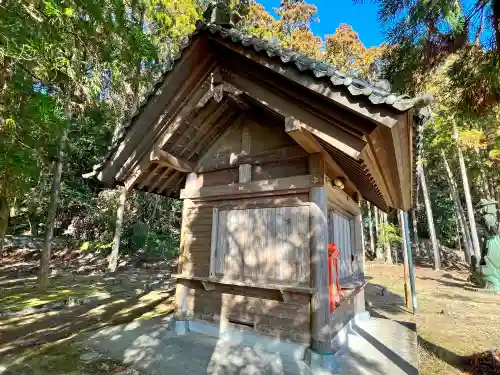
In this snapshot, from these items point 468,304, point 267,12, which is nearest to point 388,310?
point 468,304

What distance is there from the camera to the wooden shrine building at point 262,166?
3.77 m

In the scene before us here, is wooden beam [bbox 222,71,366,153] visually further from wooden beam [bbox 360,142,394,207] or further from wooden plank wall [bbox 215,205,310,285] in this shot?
wooden plank wall [bbox 215,205,310,285]

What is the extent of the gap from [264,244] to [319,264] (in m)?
1.09

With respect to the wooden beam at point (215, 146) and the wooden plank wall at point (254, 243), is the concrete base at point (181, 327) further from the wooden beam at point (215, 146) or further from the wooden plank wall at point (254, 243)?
the wooden beam at point (215, 146)

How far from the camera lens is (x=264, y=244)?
5184 millimetres

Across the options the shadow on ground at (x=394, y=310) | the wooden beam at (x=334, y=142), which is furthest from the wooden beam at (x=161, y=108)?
the shadow on ground at (x=394, y=310)

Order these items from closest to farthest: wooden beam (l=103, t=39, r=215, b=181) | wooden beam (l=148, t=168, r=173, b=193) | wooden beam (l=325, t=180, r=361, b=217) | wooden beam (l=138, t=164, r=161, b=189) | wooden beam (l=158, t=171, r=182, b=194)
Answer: wooden beam (l=103, t=39, r=215, b=181)
wooden beam (l=325, t=180, r=361, b=217)
wooden beam (l=138, t=164, r=161, b=189)
wooden beam (l=148, t=168, r=173, b=193)
wooden beam (l=158, t=171, r=182, b=194)

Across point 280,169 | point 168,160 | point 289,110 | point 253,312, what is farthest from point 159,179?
point 289,110

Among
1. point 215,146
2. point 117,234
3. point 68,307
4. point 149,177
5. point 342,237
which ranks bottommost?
point 68,307

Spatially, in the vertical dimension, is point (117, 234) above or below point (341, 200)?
below

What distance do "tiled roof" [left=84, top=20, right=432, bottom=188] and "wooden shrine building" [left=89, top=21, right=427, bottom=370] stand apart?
0.06 feet

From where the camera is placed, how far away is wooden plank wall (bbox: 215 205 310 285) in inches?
189

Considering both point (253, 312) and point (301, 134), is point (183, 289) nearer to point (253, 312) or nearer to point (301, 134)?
point (253, 312)

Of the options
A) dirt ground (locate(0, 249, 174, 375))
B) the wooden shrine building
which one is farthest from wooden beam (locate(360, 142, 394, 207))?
dirt ground (locate(0, 249, 174, 375))
